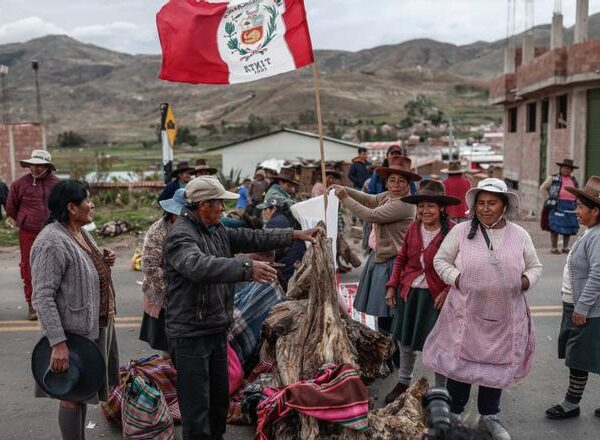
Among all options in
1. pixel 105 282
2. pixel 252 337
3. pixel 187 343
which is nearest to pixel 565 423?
pixel 252 337

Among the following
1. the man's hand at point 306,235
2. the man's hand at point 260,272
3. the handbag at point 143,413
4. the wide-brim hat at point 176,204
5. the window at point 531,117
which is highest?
the window at point 531,117

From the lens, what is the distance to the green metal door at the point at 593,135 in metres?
19.5

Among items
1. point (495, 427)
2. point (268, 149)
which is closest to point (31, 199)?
point (495, 427)

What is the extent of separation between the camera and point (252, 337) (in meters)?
5.63

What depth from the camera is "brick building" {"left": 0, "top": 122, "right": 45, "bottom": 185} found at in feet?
68.8

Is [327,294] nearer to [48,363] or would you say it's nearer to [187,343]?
[187,343]

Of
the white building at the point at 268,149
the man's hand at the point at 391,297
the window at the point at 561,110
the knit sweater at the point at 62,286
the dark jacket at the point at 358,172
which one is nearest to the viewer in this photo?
the knit sweater at the point at 62,286

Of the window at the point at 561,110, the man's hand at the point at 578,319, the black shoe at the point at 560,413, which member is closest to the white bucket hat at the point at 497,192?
the man's hand at the point at 578,319

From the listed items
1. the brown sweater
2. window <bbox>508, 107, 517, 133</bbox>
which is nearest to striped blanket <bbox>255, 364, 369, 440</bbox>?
the brown sweater

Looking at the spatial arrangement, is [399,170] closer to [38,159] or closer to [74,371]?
[74,371]

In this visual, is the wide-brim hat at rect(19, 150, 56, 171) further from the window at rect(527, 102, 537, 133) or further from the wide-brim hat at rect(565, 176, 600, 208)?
the window at rect(527, 102, 537, 133)

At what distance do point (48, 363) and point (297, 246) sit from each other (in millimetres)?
3332

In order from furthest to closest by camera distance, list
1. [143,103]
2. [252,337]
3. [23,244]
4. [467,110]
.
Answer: [143,103]
[467,110]
[23,244]
[252,337]

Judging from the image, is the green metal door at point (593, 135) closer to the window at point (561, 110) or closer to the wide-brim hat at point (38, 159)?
the window at point (561, 110)
